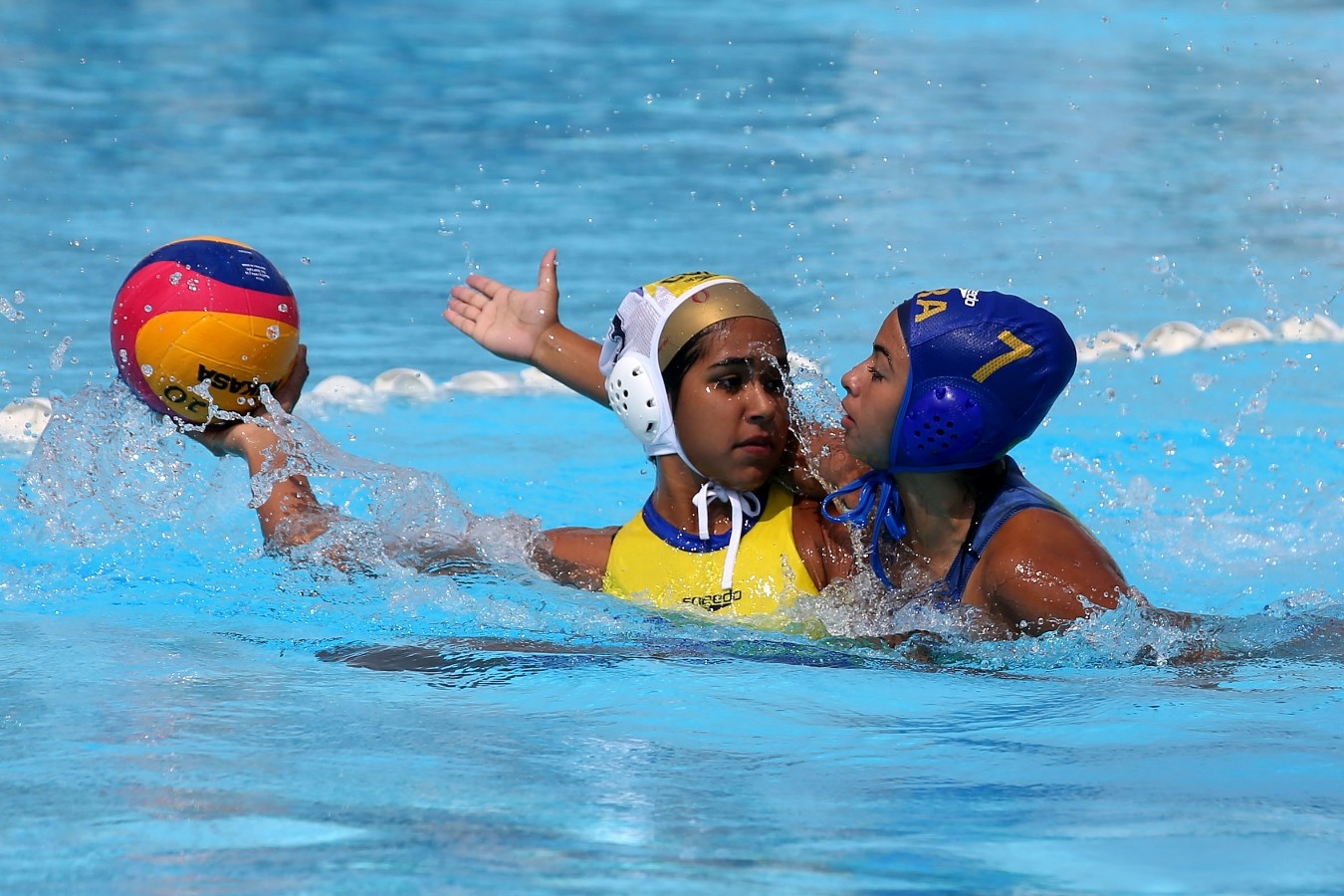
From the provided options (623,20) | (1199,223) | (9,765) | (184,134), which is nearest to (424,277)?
(184,134)

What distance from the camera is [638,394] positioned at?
4.26m

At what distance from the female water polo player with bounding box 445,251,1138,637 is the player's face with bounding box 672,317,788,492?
0.77ft

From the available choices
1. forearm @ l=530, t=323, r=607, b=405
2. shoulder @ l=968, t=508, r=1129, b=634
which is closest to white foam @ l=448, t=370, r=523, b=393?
forearm @ l=530, t=323, r=607, b=405

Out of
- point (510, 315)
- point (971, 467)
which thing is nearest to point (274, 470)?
point (510, 315)

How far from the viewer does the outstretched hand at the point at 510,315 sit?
4.97 meters

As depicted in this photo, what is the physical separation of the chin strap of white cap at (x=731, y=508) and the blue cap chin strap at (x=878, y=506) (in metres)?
0.29

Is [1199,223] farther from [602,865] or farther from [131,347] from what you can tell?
[602,865]

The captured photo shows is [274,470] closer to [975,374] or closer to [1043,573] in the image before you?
[975,374]

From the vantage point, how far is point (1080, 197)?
11.2m

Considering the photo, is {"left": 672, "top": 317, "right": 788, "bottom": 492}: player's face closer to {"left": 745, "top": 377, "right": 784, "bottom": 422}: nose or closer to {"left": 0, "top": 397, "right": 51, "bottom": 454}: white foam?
{"left": 745, "top": 377, "right": 784, "bottom": 422}: nose

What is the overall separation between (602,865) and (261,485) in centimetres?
242

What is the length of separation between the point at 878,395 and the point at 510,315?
1536 millimetres

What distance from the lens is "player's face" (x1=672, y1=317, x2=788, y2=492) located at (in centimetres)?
414

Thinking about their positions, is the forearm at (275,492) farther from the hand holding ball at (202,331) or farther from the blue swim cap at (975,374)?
the blue swim cap at (975,374)
